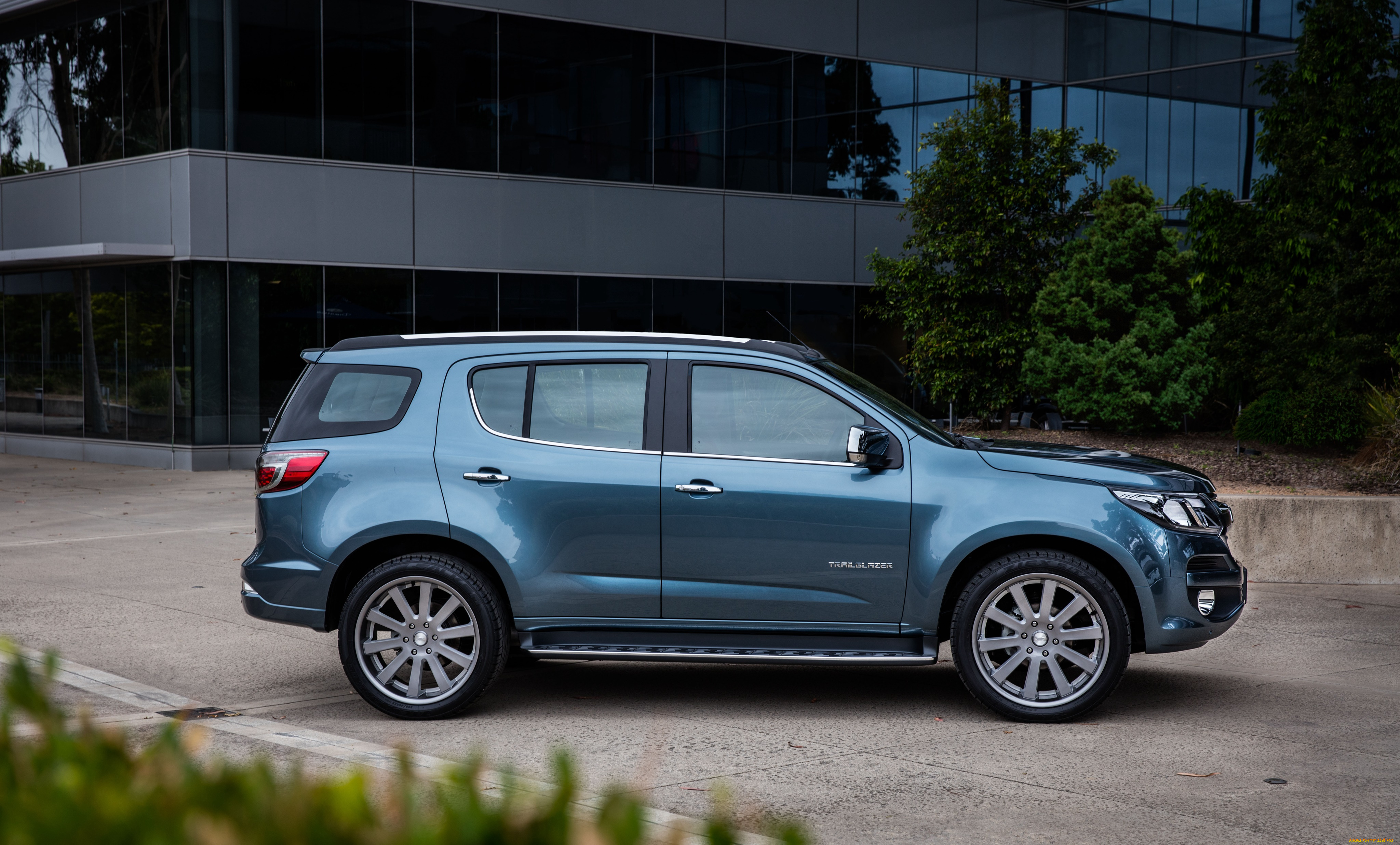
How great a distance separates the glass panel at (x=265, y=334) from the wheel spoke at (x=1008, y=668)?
16156 millimetres

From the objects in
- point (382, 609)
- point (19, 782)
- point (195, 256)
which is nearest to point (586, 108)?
point (195, 256)

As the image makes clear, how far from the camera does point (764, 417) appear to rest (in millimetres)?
6691

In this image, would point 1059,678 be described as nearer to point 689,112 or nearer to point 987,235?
point 987,235

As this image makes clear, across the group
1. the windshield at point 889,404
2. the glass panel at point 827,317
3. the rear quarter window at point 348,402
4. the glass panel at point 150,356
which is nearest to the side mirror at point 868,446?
the windshield at point 889,404

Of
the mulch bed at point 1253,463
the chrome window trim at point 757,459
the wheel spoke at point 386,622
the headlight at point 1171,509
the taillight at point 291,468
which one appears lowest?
the wheel spoke at point 386,622

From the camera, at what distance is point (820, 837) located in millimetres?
4699

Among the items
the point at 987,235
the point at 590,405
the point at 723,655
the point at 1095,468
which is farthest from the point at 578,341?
the point at 987,235

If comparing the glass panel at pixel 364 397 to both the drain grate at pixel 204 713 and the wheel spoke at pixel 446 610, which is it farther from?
the drain grate at pixel 204 713

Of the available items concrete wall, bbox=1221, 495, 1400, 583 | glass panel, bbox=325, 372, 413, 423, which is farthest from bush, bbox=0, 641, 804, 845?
concrete wall, bbox=1221, 495, 1400, 583

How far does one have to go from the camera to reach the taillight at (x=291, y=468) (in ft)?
21.9

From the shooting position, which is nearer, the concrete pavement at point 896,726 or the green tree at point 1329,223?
the concrete pavement at point 896,726

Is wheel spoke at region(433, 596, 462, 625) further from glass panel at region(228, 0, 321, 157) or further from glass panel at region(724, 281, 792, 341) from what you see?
glass panel at region(724, 281, 792, 341)

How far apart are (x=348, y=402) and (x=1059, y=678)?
377cm

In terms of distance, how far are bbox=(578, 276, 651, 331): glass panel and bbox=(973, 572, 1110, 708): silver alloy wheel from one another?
1732 centimetres
